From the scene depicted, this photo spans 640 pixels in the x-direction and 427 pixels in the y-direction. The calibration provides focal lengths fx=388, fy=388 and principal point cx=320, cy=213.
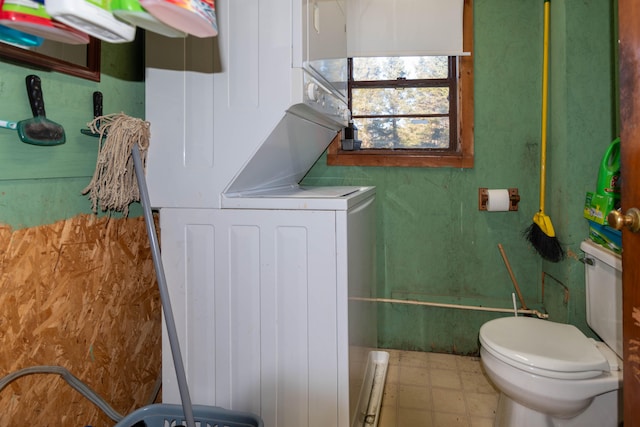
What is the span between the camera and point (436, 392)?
79.4 inches

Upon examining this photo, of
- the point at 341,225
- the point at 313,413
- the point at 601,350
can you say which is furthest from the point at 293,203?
the point at 601,350

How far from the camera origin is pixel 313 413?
1.38 metres

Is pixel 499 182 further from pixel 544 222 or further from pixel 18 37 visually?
pixel 18 37

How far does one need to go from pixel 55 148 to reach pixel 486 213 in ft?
6.81

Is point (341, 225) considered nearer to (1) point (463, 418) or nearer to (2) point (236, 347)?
(2) point (236, 347)

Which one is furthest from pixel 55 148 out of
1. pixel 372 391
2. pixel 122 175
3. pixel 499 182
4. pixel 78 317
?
pixel 499 182

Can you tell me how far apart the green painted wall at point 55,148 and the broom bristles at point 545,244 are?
6.63 feet

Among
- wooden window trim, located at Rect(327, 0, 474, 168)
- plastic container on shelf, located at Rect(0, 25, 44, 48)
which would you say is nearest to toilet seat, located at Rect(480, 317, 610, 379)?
wooden window trim, located at Rect(327, 0, 474, 168)

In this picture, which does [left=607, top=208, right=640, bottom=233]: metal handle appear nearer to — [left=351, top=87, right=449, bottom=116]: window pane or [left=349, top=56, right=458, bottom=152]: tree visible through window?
[left=349, top=56, right=458, bottom=152]: tree visible through window

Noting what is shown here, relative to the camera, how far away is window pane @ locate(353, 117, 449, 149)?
7.70 feet

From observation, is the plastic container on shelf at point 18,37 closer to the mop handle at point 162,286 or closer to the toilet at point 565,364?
the mop handle at point 162,286

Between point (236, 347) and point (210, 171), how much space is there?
0.65 metres

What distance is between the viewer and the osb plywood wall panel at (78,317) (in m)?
1.06

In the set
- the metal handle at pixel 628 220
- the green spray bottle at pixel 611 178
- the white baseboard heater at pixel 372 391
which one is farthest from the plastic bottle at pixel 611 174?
the white baseboard heater at pixel 372 391
